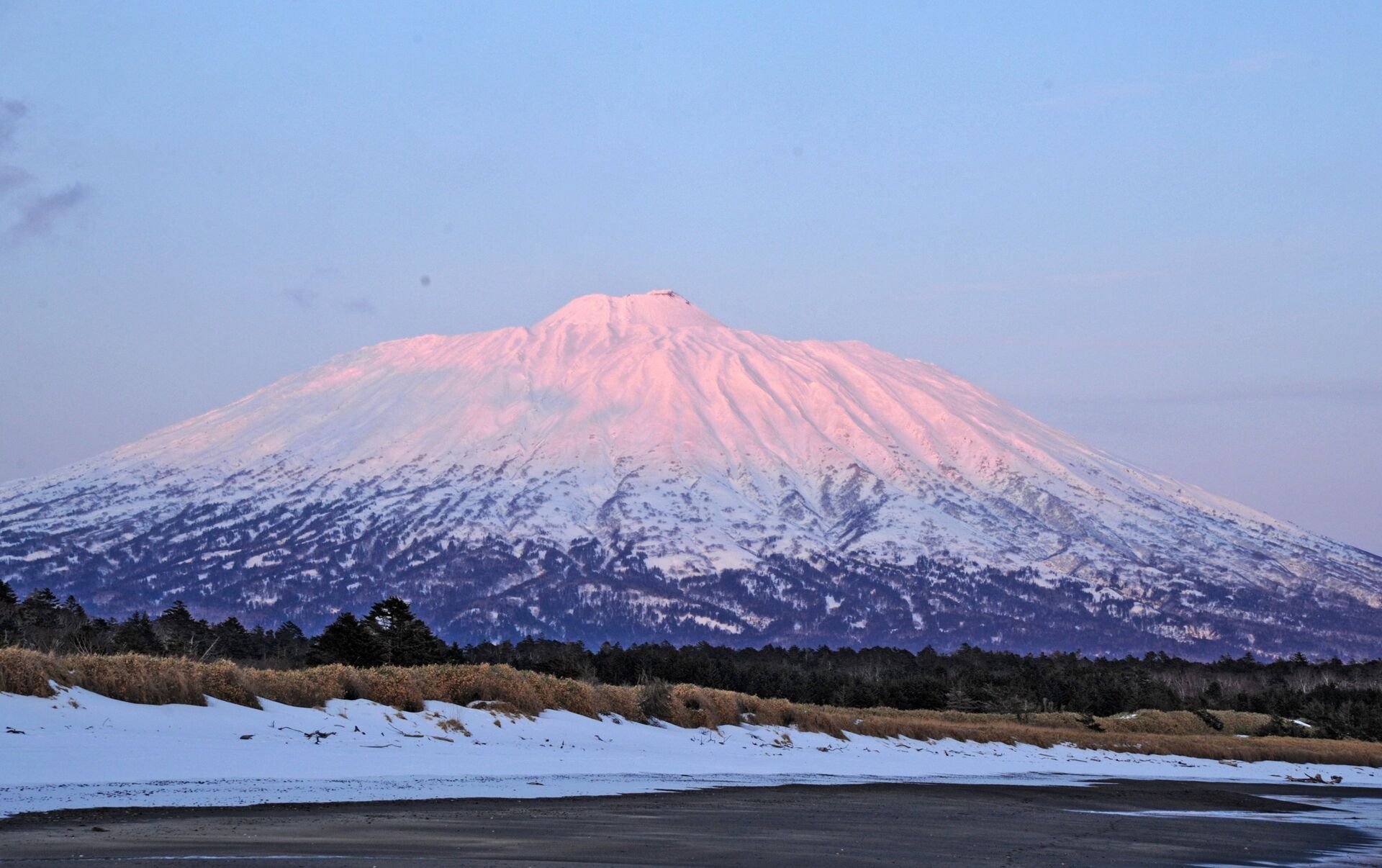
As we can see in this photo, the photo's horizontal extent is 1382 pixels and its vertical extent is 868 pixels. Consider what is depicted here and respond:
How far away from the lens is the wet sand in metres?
13.1

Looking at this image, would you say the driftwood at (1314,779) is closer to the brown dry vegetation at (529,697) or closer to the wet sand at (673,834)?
the brown dry vegetation at (529,697)

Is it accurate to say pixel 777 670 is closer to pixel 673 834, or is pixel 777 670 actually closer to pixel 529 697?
pixel 529 697

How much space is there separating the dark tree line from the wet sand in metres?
17.5

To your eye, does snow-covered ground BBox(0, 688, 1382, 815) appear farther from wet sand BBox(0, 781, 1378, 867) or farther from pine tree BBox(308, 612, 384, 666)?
pine tree BBox(308, 612, 384, 666)

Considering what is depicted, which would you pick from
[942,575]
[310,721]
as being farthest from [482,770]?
[942,575]

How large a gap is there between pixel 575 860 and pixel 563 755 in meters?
12.0

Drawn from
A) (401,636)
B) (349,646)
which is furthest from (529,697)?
(401,636)

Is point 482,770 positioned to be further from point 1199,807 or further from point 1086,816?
point 1199,807

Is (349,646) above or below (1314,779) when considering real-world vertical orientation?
above

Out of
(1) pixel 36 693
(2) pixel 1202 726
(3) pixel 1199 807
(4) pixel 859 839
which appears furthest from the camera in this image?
(2) pixel 1202 726

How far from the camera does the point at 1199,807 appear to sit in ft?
82.0

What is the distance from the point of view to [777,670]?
257 ft

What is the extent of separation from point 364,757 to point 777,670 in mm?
57843

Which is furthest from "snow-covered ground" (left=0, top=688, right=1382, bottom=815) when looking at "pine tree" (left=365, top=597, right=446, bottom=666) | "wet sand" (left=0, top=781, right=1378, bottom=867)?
"pine tree" (left=365, top=597, right=446, bottom=666)
